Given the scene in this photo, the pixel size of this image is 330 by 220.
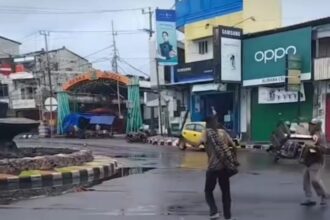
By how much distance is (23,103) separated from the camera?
63.9 meters

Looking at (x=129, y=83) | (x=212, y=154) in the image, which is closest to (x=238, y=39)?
(x=129, y=83)

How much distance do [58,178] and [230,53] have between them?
813 inches

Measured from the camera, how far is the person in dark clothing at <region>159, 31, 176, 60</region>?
37625 millimetres

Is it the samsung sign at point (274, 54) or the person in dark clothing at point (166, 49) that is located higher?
the person in dark clothing at point (166, 49)

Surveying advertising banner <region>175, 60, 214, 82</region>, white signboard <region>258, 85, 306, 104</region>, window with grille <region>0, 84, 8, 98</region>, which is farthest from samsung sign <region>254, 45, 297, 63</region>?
window with grille <region>0, 84, 8, 98</region>

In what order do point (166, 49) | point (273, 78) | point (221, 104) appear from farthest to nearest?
1. point (221, 104)
2. point (166, 49)
3. point (273, 78)

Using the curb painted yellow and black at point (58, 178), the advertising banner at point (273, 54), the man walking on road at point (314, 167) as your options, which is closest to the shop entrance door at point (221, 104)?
the advertising banner at point (273, 54)

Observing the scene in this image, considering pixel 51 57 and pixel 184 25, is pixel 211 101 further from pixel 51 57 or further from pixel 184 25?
pixel 51 57

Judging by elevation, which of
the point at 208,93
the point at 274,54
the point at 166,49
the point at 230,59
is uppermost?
the point at 166,49

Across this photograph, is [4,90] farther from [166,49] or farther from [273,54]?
[273,54]

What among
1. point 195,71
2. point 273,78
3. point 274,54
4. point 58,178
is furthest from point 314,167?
point 195,71

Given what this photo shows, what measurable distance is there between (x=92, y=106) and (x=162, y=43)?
2424 cm

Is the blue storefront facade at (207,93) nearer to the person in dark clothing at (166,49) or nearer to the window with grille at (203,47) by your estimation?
the person in dark clothing at (166,49)

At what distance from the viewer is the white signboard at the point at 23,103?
63.5 metres
